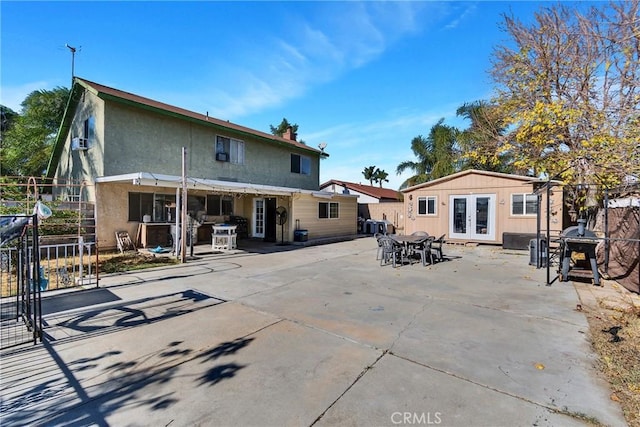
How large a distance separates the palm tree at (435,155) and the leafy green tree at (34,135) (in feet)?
88.7

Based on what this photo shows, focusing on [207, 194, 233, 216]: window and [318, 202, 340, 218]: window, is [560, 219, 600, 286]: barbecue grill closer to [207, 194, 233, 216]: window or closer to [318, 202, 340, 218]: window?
[318, 202, 340, 218]: window

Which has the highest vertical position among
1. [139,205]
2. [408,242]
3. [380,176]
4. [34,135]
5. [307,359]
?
[380,176]

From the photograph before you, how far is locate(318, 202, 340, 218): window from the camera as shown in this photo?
55.6 feet

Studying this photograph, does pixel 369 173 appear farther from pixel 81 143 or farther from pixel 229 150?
pixel 81 143

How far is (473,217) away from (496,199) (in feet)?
4.24

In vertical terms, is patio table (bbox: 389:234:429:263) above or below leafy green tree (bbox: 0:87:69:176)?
below

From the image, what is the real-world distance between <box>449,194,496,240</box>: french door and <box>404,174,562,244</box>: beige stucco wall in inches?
7.3

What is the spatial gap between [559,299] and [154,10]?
1268cm

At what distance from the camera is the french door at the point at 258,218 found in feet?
53.2

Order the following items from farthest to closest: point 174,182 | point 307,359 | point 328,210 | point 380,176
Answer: point 380,176
point 328,210
point 174,182
point 307,359

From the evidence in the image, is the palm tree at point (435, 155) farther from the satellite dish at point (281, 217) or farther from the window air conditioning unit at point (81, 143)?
the window air conditioning unit at point (81, 143)

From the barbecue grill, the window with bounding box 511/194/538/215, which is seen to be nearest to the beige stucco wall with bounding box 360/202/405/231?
the window with bounding box 511/194/538/215

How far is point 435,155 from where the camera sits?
2336cm

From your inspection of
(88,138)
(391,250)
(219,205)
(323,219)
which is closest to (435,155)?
(323,219)
